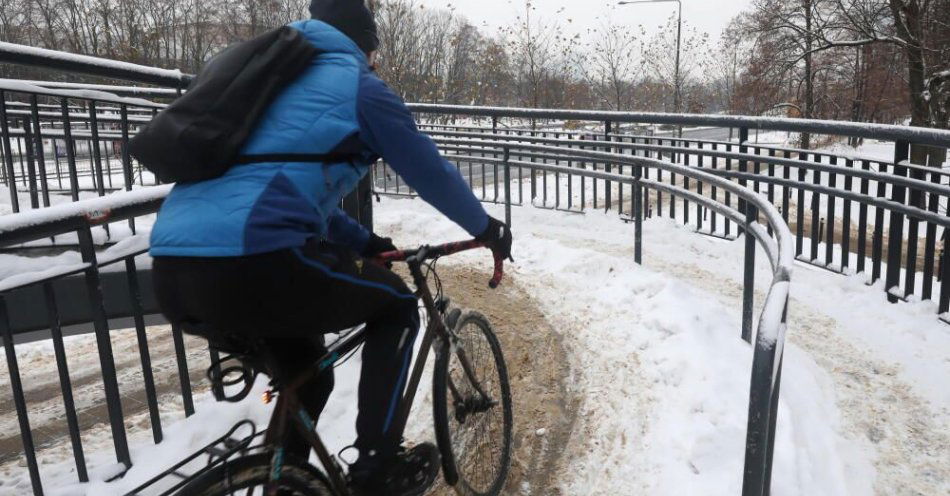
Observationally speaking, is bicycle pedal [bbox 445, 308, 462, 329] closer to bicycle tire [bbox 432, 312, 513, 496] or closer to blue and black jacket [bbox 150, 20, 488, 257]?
bicycle tire [bbox 432, 312, 513, 496]

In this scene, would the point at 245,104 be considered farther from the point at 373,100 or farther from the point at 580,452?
the point at 580,452

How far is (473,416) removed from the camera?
327 centimetres

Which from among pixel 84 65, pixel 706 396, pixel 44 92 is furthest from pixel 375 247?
pixel 44 92

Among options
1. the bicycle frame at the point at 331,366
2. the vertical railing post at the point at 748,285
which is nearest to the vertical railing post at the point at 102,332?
the bicycle frame at the point at 331,366

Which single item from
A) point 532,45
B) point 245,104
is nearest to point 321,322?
point 245,104

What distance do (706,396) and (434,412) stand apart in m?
1.62

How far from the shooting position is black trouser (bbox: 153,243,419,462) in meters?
2.01

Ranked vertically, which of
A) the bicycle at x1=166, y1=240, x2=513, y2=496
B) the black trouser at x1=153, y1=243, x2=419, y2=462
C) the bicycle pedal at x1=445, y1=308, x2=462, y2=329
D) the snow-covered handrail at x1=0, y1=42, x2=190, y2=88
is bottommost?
the bicycle at x1=166, y1=240, x2=513, y2=496

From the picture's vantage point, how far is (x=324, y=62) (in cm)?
214

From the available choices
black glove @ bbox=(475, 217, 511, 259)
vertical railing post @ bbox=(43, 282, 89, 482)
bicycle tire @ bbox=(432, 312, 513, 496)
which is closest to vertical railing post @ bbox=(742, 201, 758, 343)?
bicycle tire @ bbox=(432, 312, 513, 496)

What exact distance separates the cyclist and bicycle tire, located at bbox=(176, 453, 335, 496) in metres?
A: 0.10

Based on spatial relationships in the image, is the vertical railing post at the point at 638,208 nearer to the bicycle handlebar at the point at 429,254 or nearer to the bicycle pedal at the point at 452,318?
the bicycle pedal at the point at 452,318

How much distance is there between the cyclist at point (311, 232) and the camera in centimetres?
200

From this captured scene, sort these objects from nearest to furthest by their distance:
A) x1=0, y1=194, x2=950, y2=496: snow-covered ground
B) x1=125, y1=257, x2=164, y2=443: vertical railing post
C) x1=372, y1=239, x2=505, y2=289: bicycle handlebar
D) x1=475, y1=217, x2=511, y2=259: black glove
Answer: x1=475, y1=217, x2=511, y2=259: black glove → x1=372, y1=239, x2=505, y2=289: bicycle handlebar → x1=0, y1=194, x2=950, y2=496: snow-covered ground → x1=125, y1=257, x2=164, y2=443: vertical railing post
